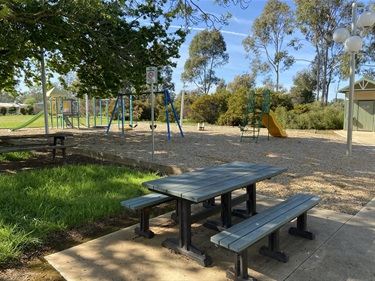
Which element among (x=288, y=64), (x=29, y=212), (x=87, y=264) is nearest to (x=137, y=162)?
(x=29, y=212)

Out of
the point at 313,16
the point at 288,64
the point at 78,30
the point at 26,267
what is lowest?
the point at 26,267

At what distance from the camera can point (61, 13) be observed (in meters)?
7.72

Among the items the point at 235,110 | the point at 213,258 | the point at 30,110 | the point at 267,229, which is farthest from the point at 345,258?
the point at 30,110

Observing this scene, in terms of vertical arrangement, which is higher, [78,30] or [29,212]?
[78,30]

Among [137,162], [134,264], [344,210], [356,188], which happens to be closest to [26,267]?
[134,264]

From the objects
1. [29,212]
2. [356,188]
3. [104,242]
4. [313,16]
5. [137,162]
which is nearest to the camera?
[104,242]

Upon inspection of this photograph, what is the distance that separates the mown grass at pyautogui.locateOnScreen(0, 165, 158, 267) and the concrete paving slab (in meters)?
2.38

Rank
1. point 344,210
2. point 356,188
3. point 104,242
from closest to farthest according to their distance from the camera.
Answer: point 104,242, point 344,210, point 356,188

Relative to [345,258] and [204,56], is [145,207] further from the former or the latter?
[204,56]

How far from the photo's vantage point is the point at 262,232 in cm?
229

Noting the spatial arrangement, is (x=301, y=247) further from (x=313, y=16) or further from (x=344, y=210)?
(x=313, y=16)

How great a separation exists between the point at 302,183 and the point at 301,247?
105 inches

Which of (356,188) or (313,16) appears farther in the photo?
(313,16)

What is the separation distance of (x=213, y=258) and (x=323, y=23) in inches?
1298
